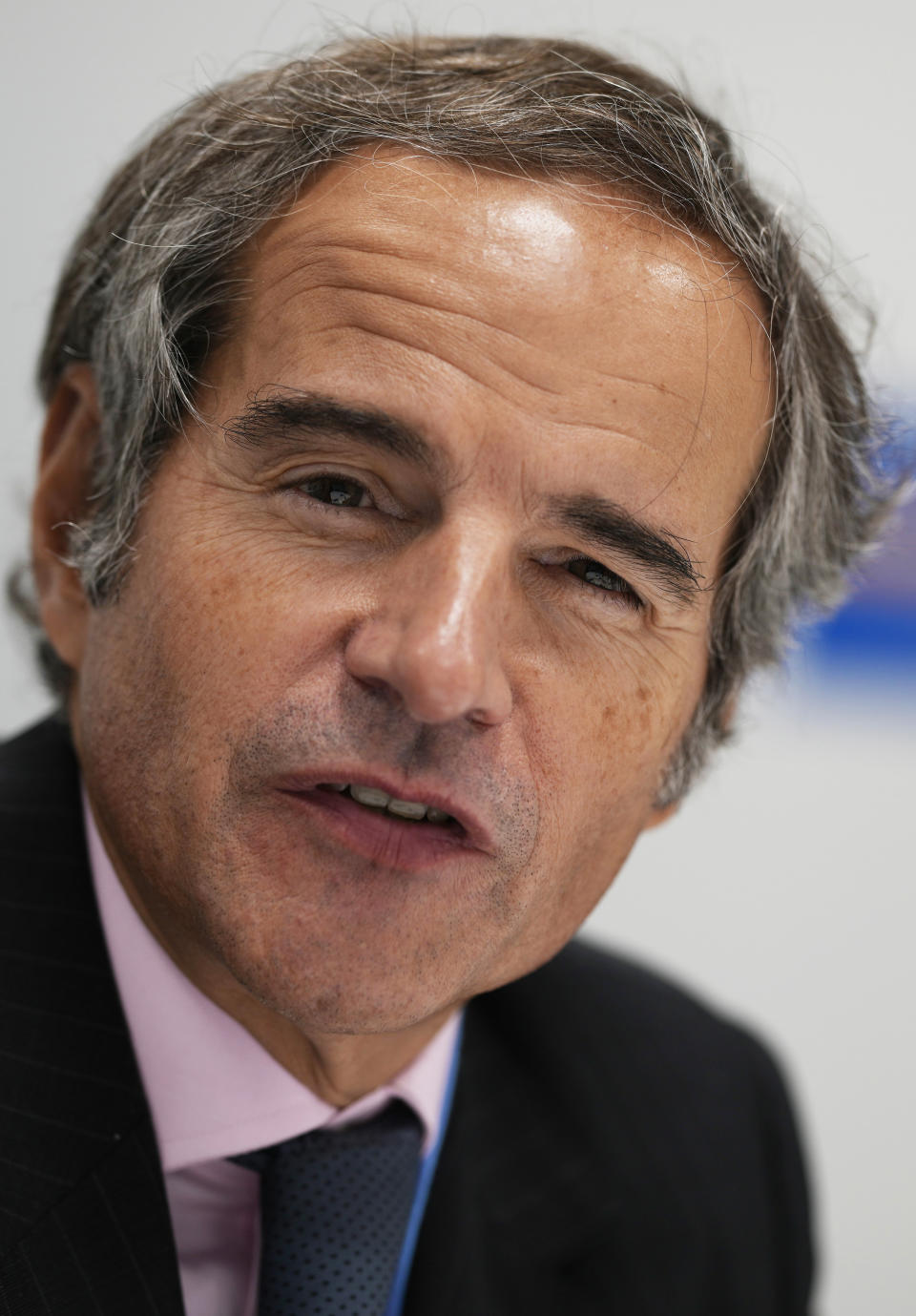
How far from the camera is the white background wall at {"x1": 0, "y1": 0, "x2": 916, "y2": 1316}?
2117 mm

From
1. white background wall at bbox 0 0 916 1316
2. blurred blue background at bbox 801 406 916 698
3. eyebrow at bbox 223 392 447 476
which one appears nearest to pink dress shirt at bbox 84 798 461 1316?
eyebrow at bbox 223 392 447 476

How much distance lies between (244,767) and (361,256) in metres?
0.48

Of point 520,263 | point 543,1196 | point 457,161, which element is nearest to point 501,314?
point 520,263

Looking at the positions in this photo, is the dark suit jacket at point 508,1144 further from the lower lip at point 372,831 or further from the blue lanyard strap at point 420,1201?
the lower lip at point 372,831

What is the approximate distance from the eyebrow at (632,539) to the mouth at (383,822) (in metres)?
0.29

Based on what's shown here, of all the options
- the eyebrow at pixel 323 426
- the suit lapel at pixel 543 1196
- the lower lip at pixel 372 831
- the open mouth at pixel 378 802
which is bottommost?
the suit lapel at pixel 543 1196

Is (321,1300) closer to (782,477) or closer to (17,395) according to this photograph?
(782,477)

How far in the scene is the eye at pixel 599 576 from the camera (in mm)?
1231

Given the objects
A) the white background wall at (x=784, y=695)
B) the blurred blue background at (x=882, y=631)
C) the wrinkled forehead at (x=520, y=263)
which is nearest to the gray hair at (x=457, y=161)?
the wrinkled forehead at (x=520, y=263)

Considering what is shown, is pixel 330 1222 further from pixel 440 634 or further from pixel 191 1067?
pixel 440 634

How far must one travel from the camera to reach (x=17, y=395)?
2139 millimetres

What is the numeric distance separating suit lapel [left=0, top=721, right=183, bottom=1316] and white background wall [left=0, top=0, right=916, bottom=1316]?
2.92ft

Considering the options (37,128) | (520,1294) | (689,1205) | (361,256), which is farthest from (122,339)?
(689,1205)

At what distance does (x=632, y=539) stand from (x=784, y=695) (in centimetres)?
138
